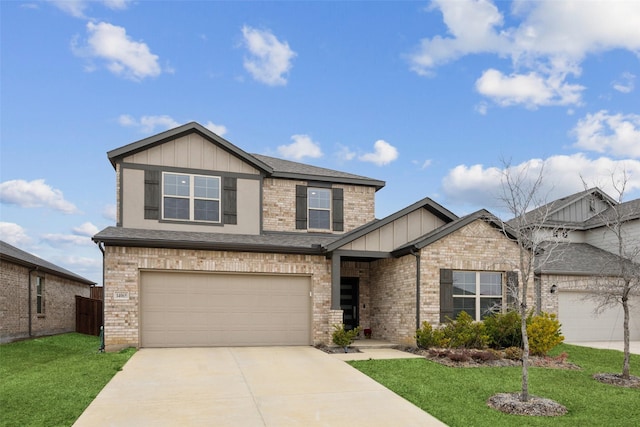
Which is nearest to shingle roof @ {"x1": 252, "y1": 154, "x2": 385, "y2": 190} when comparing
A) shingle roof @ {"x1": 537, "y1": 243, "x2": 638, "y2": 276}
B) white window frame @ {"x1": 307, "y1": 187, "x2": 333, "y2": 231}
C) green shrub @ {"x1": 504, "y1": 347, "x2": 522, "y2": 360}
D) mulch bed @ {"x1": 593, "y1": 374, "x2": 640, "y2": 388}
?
white window frame @ {"x1": 307, "y1": 187, "x2": 333, "y2": 231}

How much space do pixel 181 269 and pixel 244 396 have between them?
6.39m

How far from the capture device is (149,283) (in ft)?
44.5

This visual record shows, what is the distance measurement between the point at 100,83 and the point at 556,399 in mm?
17387

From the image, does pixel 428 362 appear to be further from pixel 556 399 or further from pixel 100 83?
pixel 100 83

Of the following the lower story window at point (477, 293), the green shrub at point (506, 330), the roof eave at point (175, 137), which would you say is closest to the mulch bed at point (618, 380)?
the green shrub at point (506, 330)

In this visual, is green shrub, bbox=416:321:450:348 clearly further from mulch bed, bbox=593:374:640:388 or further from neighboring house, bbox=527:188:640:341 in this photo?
neighboring house, bbox=527:188:640:341

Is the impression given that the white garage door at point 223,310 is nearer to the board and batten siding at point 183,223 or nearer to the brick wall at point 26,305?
the board and batten siding at point 183,223

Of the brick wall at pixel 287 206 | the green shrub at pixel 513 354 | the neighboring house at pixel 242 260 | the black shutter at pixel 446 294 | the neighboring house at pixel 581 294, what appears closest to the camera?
the green shrub at pixel 513 354

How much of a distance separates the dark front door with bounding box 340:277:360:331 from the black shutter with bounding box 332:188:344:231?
6.27 ft

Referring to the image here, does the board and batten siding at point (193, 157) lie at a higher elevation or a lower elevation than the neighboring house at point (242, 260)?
higher

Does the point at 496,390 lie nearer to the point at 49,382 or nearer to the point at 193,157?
the point at 49,382

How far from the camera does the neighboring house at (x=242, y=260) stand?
44.2ft

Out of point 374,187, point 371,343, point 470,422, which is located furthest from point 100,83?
point 470,422

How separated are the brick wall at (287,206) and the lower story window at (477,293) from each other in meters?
4.56
